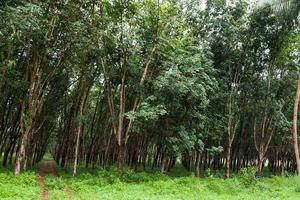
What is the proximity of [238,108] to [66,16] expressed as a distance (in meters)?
14.1

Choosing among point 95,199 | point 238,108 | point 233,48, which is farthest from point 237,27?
point 95,199

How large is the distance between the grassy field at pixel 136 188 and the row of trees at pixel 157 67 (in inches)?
65.9

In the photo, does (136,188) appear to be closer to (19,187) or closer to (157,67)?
(19,187)

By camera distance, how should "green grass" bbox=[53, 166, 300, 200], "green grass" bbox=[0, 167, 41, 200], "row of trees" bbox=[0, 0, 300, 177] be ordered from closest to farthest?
"green grass" bbox=[0, 167, 41, 200] < "green grass" bbox=[53, 166, 300, 200] < "row of trees" bbox=[0, 0, 300, 177]

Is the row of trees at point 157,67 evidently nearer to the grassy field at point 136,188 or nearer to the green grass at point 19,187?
the green grass at point 19,187

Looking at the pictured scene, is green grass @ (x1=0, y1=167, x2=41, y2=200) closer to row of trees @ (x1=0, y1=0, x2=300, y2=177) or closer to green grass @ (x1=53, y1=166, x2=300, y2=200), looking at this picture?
row of trees @ (x1=0, y1=0, x2=300, y2=177)

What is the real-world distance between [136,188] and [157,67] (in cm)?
786

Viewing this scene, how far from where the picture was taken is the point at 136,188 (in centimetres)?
1864

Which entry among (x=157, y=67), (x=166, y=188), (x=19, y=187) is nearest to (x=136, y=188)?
(x=166, y=188)

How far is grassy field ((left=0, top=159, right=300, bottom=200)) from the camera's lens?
51.4 feet

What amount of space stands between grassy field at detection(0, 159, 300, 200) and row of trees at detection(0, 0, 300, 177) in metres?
1.67

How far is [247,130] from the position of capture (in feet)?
121

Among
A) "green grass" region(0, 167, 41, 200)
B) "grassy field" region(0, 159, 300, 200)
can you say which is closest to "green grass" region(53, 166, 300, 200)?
"grassy field" region(0, 159, 300, 200)

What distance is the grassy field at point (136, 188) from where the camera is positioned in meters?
15.7
